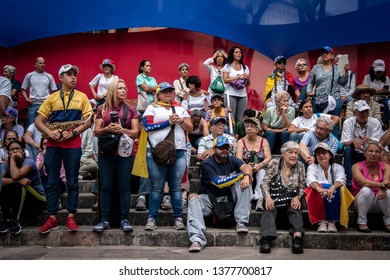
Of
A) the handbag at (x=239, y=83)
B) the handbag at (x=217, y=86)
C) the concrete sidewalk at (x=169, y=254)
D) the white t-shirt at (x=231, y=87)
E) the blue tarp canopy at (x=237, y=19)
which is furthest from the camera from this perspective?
the blue tarp canopy at (x=237, y=19)

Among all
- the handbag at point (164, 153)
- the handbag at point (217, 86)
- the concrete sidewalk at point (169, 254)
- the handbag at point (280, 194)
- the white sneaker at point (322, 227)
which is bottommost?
the concrete sidewalk at point (169, 254)

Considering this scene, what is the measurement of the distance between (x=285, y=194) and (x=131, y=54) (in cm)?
551

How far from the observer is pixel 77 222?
6.47 m

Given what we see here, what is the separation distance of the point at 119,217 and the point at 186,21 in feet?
15.9

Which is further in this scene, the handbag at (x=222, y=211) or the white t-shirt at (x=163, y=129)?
the white t-shirt at (x=163, y=129)

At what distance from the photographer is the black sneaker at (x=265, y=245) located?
5602mm

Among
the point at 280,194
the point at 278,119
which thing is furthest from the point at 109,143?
the point at 278,119

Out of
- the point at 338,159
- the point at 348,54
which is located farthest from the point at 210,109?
the point at 348,54

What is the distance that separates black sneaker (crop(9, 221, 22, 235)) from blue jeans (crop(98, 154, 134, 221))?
997mm

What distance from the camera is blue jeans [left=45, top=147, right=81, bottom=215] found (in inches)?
237

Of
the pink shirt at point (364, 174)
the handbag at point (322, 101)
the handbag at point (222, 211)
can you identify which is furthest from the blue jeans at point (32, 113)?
the pink shirt at point (364, 174)

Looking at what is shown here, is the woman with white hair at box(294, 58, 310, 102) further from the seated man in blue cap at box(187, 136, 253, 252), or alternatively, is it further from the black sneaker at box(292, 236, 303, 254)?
the black sneaker at box(292, 236, 303, 254)

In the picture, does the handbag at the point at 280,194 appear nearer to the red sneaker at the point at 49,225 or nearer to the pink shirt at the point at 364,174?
the pink shirt at the point at 364,174

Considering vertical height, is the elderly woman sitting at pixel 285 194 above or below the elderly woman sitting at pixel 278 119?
below
